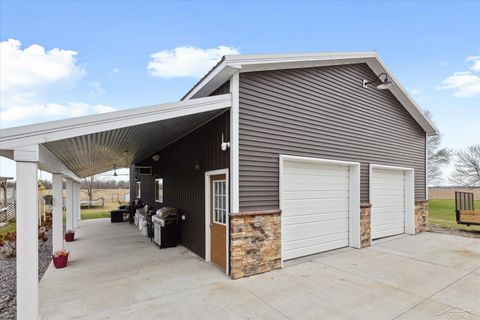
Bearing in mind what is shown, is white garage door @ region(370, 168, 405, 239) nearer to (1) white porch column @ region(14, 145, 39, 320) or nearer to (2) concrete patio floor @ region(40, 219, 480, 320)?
(2) concrete patio floor @ region(40, 219, 480, 320)

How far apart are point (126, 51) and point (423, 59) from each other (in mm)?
11999

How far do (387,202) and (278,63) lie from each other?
584 centimetres

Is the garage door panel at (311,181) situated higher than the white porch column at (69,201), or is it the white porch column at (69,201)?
the garage door panel at (311,181)

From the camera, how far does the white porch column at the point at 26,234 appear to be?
10.2 feet

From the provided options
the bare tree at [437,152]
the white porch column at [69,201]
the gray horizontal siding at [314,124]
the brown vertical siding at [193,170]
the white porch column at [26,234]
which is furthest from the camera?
the bare tree at [437,152]

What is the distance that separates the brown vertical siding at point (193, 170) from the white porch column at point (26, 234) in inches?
116

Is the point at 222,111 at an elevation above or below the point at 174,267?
above

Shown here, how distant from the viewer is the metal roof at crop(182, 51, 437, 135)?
15.5 ft

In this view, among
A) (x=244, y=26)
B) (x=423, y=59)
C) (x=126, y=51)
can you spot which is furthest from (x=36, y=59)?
(x=423, y=59)

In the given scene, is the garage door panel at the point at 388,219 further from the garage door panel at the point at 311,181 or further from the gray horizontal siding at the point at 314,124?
the garage door panel at the point at 311,181

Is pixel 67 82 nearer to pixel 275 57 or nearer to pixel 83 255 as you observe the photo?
pixel 83 255

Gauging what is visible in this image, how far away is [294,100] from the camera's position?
19.1ft

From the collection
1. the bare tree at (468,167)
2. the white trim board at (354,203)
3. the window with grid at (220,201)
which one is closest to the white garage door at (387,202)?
the white trim board at (354,203)

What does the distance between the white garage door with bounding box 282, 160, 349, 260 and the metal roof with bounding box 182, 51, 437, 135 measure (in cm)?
206
